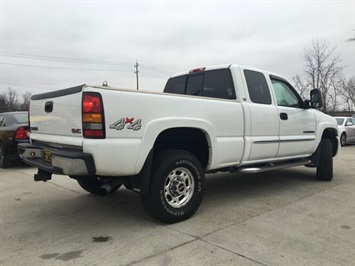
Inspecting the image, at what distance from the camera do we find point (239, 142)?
4602mm

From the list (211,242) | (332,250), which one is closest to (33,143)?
(211,242)

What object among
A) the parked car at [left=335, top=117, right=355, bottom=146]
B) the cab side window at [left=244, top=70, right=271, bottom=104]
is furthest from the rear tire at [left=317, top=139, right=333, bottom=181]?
the parked car at [left=335, top=117, right=355, bottom=146]

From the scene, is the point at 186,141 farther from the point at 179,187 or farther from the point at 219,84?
the point at 219,84

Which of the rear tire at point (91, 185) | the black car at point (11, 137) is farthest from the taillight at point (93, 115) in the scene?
the black car at point (11, 137)

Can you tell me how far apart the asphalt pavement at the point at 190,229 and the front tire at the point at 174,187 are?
0.53 ft

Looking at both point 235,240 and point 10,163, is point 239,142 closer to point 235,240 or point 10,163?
point 235,240

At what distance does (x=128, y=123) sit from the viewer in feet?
11.2

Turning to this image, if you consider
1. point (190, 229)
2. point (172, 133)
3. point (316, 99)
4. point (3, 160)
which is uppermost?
point (316, 99)

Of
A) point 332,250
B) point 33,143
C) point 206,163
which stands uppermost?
point 33,143

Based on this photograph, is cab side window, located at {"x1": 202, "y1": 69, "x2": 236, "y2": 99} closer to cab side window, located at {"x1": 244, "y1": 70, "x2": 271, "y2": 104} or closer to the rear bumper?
cab side window, located at {"x1": 244, "y1": 70, "x2": 271, "y2": 104}

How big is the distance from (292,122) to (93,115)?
3.62 metres

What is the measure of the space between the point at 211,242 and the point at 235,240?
0.26 meters

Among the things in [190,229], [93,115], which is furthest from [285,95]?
[93,115]

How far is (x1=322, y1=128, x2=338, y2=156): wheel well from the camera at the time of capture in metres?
6.73
